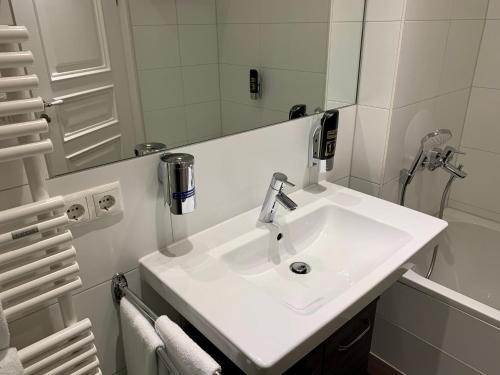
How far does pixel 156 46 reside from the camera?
107 cm

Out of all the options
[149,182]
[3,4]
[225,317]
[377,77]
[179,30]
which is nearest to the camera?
[3,4]

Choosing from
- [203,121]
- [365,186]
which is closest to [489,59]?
[365,186]

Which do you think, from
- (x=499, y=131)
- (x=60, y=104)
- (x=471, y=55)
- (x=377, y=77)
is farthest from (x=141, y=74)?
(x=499, y=131)

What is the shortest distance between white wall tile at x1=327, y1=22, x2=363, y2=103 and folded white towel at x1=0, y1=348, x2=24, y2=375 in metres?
1.29

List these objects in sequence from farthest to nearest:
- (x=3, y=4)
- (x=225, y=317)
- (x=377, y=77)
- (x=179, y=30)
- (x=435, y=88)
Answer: (x=435, y=88) → (x=377, y=77) → (x=179, y=30) → (x=225, y=317) → (x=3, y=4)

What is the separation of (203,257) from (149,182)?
0.25 metres

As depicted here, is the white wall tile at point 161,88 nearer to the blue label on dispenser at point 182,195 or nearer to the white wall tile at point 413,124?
the blue label on dispenser at point 182,195

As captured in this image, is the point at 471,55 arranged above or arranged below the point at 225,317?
above

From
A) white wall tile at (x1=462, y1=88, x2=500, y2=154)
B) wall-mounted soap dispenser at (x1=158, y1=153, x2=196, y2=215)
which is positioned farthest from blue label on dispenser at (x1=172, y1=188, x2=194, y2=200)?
white wall tile at (x1=462, y1=88, x2=500, y2=154)

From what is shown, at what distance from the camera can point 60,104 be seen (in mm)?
870

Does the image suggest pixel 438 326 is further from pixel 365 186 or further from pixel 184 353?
pixel 184 353

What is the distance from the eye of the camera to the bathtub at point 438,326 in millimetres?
1411

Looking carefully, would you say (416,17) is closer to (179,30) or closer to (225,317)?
(179,30)

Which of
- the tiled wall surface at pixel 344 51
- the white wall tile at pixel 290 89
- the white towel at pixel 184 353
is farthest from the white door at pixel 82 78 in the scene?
the tiled wall surface at pixel 344 51
